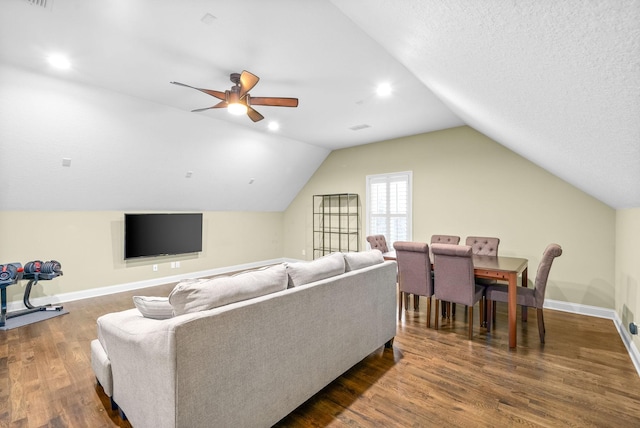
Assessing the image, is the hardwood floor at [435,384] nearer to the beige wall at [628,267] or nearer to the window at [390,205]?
the beige wall at [628,267]

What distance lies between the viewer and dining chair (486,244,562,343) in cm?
306

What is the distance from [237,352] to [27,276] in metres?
4.10

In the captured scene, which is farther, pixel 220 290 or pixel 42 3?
pixel 42 3

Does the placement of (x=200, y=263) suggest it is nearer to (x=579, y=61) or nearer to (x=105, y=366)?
(x=105, y=366)

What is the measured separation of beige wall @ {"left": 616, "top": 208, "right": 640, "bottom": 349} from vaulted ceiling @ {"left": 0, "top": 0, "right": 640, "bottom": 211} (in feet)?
0.76

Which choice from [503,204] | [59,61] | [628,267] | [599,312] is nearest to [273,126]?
[59,61]

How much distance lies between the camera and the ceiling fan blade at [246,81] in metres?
2.78

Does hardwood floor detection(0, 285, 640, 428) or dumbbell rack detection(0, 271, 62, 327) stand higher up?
dumbbell rack detection(0, 271, 62, 327)

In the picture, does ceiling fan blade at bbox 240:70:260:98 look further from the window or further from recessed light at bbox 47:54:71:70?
the window

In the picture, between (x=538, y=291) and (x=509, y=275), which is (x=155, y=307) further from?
(x=538, y=291)

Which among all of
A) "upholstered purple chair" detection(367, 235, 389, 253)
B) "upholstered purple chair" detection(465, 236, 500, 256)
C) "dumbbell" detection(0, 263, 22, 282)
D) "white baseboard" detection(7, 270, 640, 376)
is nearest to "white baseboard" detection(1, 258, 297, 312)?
"white baseboard" detection(7, 270, 640, 376)

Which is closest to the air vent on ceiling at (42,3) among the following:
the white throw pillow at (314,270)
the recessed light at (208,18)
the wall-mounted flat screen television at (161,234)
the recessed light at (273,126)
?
the recessed light at (208,18)

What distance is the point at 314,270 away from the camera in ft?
7.42

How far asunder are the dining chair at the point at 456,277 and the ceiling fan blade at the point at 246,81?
8.41 feet
